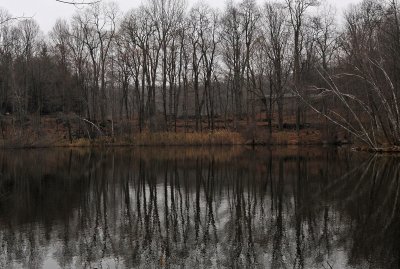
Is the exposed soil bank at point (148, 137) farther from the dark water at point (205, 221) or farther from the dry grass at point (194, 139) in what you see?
the dark water at point (205, 221)

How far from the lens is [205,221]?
11.0 meters

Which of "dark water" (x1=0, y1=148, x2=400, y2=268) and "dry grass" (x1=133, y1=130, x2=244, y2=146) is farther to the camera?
"dry grass" (x1=133, y1=130, x2=244, y2=146)

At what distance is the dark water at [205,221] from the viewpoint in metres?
7.89

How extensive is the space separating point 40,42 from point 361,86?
46.1 m

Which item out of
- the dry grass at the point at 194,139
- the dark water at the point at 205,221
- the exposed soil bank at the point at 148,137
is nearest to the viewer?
the dark water at the point at 205,221

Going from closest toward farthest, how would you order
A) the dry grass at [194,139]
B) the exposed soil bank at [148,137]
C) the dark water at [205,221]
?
the dark water at [205,221], the dry grass at [194,139], the exposed soil bank at [148,137]

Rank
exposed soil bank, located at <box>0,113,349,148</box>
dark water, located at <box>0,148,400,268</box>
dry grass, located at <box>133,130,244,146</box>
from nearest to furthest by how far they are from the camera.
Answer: dark water, located at <box>0,148,400,268</box>, dry grass, located at <box>133,130,244,146</box>, exposed soil bank, located at <box>0,113,349,148</box>

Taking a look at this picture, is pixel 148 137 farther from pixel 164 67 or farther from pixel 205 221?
pixel 205 221

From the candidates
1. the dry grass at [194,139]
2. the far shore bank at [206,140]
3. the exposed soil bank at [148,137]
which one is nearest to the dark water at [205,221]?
the dry grass at [194,139]

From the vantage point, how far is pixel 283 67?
52.8 meters

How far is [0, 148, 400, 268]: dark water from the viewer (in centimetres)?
789

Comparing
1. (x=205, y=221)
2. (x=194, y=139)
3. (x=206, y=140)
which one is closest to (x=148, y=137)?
(x=194, y=139)

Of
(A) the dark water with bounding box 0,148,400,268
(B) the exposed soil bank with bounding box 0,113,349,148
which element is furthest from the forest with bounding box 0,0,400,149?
(A) the dark water with bounding box 0,148,400,268

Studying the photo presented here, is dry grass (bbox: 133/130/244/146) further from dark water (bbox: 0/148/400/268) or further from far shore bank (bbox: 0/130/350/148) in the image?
dark water (bbox: 0/148/400/268)
